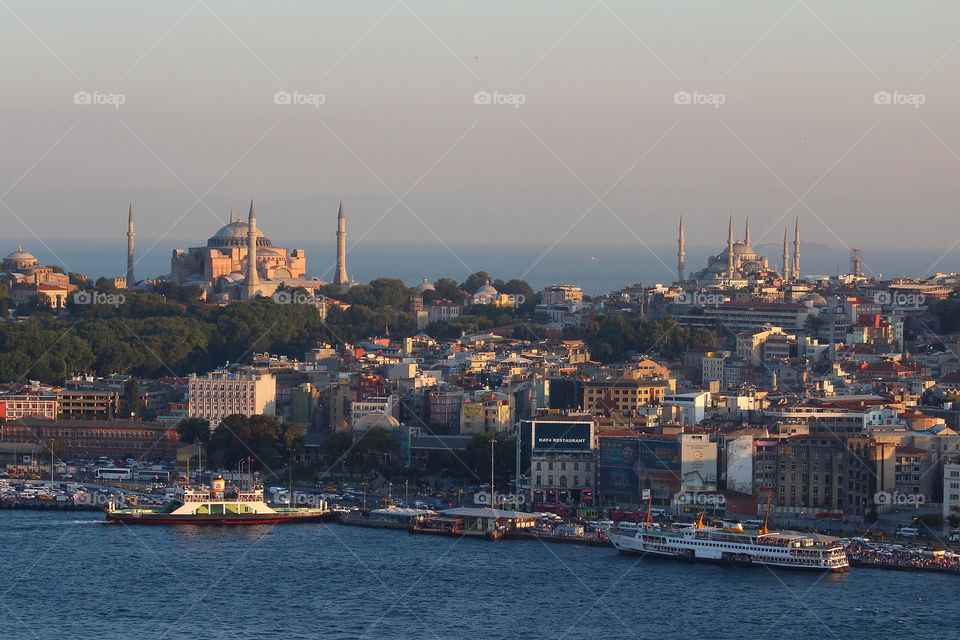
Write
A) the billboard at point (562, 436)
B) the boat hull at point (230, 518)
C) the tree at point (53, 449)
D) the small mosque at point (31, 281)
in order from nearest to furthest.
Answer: the boat hull at point (230, 518) < the billboard at point (562, 436) < the tree at point (53, 449) < the small mosque at point (31, 281)

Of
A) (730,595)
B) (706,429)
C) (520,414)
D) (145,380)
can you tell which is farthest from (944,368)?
(730,595)

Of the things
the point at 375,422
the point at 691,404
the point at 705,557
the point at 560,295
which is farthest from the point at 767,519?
the point at 560,295

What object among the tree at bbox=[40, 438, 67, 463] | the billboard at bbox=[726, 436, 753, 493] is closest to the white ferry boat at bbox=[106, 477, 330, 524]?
the tree at bbox=[40, 438, 67, 463]

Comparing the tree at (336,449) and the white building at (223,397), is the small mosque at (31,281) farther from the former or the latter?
the tree at (336,449)

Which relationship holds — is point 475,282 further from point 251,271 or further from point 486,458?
point 486,458

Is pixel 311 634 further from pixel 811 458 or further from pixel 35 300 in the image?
pixel 35 300

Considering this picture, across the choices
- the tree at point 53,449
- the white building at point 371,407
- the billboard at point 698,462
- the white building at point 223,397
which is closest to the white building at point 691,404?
the billboard at point 698,462
